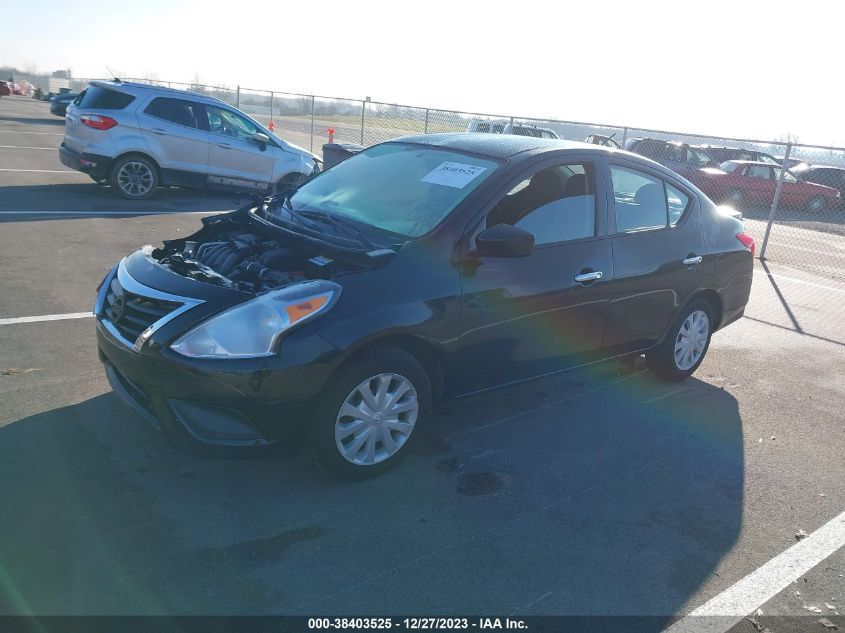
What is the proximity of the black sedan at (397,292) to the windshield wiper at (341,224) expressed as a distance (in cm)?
2

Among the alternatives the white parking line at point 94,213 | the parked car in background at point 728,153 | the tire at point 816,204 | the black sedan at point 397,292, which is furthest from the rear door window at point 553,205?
the tire at point 816,204

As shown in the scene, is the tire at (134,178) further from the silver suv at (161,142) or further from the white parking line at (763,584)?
the white parking line at (763,584)

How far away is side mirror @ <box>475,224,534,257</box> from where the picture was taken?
4.09 meters

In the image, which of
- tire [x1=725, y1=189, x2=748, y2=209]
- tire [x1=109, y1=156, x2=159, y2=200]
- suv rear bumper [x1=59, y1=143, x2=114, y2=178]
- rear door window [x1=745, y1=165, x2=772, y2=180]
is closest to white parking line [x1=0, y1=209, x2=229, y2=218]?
tire [x1=109, y1=156, x2=159, y2=200]

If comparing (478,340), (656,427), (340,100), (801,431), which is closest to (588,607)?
(478,340)

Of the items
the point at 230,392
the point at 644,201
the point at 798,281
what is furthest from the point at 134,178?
the point at 798,281

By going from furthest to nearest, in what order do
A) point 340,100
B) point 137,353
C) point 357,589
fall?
point 340,100 → point 137,353 → point 357,589

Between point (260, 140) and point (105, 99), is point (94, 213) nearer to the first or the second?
point (105, 99)

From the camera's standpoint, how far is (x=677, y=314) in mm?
5668

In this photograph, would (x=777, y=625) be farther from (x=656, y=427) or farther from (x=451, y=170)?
(x=451, y=170)

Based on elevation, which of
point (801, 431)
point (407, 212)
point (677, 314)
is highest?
point (407, 212)

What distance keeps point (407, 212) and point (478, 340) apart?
0.87 meters

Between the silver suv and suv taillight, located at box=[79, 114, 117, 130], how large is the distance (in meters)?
0.01

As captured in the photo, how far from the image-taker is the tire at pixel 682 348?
576 centimetres
